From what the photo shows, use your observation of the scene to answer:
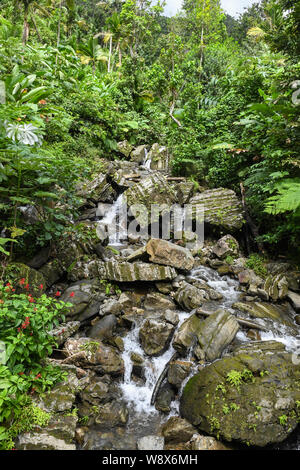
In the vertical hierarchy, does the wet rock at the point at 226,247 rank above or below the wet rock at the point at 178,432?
above

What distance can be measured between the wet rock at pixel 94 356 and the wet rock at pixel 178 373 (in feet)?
2.64

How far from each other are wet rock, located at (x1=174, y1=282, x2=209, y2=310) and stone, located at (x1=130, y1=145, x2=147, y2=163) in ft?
26.5

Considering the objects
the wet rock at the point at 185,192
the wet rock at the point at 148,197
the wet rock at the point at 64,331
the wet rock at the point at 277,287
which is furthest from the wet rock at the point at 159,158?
the wet rock at the point at 64,331

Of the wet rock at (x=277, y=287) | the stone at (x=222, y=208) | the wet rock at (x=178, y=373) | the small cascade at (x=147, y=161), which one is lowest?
the wet rock at (x=178, y=373)

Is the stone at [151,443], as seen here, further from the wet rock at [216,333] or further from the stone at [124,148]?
the stone at [124,148]

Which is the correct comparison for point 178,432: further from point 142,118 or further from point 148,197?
point 142,118

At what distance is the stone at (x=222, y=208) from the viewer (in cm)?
754

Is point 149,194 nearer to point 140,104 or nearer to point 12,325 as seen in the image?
point 12,325

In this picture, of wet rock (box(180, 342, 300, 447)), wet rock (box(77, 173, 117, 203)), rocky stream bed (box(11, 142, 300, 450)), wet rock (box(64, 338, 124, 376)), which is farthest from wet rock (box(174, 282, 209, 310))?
wet rock (box(77, 173, 117, 203))

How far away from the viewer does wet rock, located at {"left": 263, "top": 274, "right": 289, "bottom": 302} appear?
17.9 ft

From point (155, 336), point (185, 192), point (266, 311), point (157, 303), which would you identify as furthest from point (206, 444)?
point (185, 192)

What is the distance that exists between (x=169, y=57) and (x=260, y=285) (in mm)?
15072

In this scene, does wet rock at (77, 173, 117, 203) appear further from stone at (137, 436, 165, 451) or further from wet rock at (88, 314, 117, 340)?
stone at (137, 436, 165, 451)

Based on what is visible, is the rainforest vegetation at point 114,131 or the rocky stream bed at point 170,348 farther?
the rainforest vegetation at point 114,131
